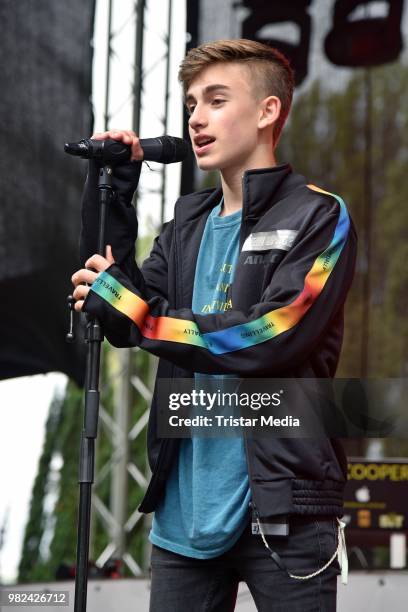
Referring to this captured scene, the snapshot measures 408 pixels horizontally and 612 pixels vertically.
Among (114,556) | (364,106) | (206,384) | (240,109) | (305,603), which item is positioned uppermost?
(364,106)

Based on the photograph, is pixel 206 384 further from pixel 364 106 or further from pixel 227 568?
pixel 364 106

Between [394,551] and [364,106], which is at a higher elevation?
[364,106]

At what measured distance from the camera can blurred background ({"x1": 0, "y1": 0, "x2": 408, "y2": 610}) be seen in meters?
3.67

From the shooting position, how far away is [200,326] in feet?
4.98

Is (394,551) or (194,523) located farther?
(394,551)

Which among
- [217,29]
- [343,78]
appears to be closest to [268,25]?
[217,29]

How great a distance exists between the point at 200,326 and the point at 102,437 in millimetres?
6488

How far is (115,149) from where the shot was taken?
1.58 metres

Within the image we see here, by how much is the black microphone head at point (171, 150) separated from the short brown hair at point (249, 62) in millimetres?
124

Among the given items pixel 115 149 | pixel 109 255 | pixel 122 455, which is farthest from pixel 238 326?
pixel 122 455

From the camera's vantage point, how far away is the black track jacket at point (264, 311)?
4.88ft

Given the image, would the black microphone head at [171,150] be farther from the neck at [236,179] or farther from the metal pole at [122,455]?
the metal pole at [122,455]

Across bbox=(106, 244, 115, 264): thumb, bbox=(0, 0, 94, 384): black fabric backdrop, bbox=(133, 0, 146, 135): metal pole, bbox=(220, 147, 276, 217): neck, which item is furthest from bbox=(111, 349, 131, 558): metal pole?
bbox=(106, 244, 115, 264): thumb

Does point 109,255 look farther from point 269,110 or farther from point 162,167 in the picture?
point 162,167
